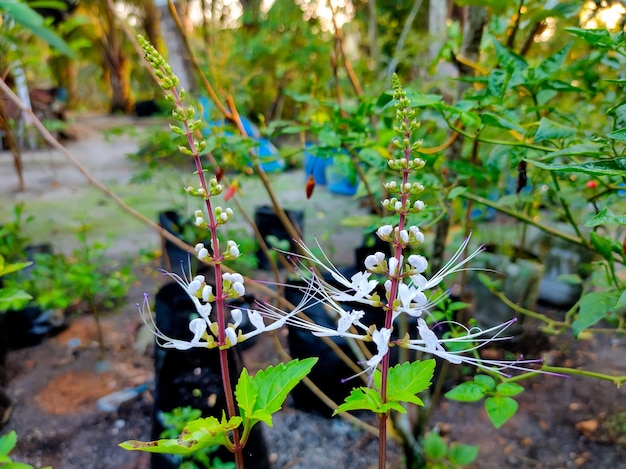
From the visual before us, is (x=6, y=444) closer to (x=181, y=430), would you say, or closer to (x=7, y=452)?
(x=7, y=452)

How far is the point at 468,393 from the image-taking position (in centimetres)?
78

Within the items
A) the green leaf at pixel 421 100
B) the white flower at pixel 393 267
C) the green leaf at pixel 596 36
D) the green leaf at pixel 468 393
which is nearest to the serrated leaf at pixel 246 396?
the white flower at pixel 393 267

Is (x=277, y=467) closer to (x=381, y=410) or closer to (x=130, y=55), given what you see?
(x=381, y=410)

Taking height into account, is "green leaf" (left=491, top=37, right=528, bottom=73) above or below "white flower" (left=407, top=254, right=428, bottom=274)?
above

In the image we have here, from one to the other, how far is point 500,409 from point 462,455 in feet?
2.72

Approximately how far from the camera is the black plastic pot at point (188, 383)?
4.26 feet

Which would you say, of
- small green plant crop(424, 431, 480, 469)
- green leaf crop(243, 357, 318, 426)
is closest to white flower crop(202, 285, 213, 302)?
green leaf crop(243, 357, 318, 426)

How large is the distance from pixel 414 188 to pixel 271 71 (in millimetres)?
6480

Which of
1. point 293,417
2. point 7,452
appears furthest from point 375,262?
point 293,417

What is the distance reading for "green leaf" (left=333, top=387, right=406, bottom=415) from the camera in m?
0.54

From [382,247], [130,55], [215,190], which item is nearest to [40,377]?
[382,247]

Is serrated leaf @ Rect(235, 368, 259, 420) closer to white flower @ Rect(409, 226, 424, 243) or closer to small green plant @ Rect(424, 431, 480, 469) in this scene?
white flower @ Rect(409, 226, 424, 243)

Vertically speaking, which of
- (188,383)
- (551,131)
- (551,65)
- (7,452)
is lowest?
(188,383)

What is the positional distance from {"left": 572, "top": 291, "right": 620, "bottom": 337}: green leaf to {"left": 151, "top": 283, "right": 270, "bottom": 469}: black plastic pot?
2.63 ft
